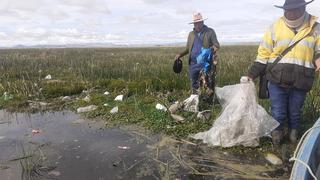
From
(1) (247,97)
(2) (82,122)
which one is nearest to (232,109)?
(1) (247,97)

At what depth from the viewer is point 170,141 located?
5.89 metres

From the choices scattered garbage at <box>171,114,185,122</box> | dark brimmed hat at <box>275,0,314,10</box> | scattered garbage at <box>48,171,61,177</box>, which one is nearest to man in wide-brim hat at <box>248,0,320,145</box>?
dark brimmed hat at <box>275,0,314,10</box>

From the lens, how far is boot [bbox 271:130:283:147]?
17.4 ft

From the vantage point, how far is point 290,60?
4.93m

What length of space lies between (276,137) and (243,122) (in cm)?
49

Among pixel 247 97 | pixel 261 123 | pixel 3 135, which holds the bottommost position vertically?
pixel 3 135

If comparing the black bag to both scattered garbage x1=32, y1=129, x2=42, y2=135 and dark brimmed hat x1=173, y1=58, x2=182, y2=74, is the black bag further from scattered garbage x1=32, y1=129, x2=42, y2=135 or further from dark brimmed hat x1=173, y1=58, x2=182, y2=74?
scattered garbage x1=32, y1=129, x2=42, y2=135

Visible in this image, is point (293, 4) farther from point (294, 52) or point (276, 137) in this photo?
point (276, 137)

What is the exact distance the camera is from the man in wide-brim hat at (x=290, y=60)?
4832mm

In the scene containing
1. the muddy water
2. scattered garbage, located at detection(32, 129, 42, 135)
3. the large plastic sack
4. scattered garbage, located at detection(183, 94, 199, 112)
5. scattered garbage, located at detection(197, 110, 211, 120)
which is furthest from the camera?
scattered garbage, located at detection(183, 94, 199, 112)

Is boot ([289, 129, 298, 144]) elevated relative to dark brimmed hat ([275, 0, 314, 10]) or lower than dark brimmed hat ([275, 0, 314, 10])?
lower

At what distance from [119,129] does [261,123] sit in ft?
8.29

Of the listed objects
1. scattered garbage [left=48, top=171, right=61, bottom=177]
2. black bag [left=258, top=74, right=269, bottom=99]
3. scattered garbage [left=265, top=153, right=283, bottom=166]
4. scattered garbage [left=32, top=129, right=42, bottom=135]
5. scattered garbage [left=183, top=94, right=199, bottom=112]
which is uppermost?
black bag [left=258, top=74, right=269, bottom=99]

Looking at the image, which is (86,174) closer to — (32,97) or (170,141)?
(170,141)
